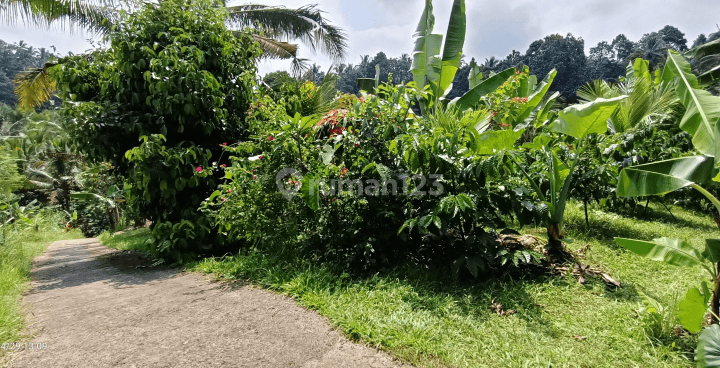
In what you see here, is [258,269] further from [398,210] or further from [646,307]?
[646,307]

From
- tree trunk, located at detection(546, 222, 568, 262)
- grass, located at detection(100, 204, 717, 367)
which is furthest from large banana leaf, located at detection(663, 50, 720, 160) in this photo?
tree trunk, located at detection(546, 222, 568, 262)

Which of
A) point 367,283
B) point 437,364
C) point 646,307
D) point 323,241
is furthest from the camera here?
point 323,241

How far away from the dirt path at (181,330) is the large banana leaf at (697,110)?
7.06 ft

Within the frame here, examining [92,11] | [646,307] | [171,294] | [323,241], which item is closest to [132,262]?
[171,294]

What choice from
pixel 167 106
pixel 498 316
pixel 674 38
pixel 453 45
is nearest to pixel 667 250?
pixel 498 316

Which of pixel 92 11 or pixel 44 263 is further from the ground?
pixel 92 11

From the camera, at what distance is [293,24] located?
1117 centimetres

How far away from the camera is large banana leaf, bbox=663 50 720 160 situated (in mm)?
2025

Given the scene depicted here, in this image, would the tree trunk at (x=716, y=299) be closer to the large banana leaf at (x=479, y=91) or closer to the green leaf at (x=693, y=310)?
the green leaf at (x=693, y=310)

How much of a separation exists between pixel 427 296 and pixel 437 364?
90 centimetres

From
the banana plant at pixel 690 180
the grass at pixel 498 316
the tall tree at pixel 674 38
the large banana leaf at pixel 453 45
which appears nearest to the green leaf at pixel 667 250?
Result: the banana plant at pixel 690 180

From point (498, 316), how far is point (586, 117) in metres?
1.84

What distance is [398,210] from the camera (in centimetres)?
367

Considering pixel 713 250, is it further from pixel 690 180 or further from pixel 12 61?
pixel 12 61
